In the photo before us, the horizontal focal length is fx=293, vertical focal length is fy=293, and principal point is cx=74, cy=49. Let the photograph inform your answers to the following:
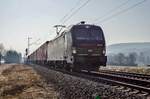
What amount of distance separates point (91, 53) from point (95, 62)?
703 mm

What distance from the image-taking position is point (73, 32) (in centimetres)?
2191

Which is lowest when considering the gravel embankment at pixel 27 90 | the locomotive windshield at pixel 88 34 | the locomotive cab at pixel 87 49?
the gravel embankment at pixel 27 90

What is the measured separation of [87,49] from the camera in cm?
2083

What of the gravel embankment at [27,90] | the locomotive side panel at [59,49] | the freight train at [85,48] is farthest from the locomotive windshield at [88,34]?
the gravel embankment at [27,90]

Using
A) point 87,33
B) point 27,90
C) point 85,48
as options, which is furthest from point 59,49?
point 27,90

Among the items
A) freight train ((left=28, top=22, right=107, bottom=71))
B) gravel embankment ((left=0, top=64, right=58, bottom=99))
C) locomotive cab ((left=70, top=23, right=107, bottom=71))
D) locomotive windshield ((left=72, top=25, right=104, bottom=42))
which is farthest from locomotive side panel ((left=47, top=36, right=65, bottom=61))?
gravel embankment ((left=0, top=64, right=58, bottom=99))

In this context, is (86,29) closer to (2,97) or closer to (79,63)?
(79,63)

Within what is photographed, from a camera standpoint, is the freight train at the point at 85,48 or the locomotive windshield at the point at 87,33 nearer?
the freight train at the point at 85,48

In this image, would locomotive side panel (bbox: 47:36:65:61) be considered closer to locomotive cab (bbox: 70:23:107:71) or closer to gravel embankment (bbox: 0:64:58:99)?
locomotive cab (bbox: 70:23:107:71)

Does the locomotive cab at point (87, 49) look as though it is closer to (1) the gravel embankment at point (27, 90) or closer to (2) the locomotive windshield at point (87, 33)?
(2) the locomotive windshield at point (87, 33)

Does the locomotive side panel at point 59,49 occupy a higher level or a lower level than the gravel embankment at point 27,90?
higher

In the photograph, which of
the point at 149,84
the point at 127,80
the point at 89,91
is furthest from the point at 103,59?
the point at 89,91

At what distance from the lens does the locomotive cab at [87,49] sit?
67.4ft

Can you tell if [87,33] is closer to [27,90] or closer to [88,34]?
[88,34]
